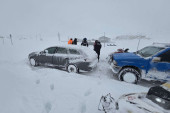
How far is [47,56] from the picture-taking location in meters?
5.70

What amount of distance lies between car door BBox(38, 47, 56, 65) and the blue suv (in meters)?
3.58

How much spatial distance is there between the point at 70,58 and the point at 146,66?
11.7ft

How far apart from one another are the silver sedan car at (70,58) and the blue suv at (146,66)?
A: 1.41 metres

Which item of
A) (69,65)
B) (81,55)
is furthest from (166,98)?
(69,65)

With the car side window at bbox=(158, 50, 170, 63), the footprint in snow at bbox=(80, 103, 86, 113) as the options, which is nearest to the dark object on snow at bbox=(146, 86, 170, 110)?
the footprint in snow at bbox=(80, 103, 86, 113)

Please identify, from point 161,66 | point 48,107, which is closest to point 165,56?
point 161,66

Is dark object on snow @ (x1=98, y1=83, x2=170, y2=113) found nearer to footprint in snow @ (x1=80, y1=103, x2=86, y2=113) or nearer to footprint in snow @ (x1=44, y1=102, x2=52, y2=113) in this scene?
footprint in snow @ (x1=80, y1=103, x2=86, y2=113)

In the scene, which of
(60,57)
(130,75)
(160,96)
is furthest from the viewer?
(60,57)

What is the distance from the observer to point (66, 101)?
279 cm

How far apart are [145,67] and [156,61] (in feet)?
1.47

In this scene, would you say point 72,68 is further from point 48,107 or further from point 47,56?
point 48,107

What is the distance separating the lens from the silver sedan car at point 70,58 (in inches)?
198

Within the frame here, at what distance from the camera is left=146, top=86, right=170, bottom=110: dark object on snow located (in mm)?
1824

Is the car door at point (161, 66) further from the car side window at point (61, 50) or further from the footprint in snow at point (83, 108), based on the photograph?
the car side window at point (61, 50)
